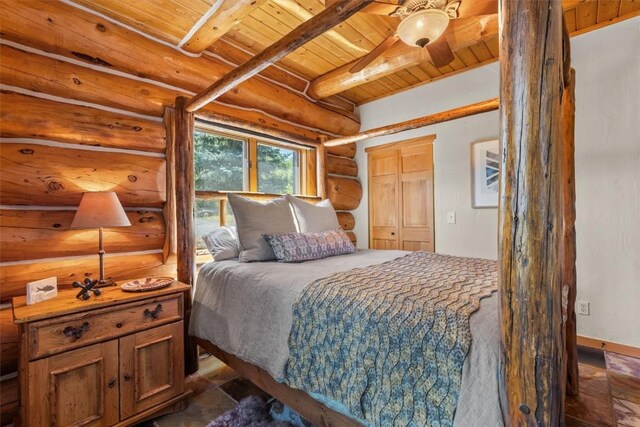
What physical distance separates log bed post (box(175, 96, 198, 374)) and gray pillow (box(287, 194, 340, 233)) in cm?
86

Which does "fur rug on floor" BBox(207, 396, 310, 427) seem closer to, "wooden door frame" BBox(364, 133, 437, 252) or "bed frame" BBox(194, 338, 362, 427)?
"bed frame" BBox(194, 338, 362, 427)

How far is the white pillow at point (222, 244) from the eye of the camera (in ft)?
7.54

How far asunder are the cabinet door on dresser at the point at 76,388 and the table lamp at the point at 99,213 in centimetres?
50

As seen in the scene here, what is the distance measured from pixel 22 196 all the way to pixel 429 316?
2317 mm

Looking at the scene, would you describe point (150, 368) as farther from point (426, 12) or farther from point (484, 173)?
point (484, 173)

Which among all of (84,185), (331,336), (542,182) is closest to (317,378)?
(331,336)

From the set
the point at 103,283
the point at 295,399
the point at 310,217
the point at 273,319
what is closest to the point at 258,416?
the point at 295,399

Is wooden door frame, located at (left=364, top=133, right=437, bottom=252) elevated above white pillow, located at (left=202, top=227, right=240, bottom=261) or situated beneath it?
elevated above

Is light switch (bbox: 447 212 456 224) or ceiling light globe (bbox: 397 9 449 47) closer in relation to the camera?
ceiling light globe (bbox: 397 9 449 47)

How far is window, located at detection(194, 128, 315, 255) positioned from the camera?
8.81 feet

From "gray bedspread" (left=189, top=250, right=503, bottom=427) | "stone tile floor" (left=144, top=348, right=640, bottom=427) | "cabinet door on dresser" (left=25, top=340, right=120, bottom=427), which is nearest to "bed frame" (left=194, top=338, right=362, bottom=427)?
"gray bedspread" (left=189, top=250, right=503, bottom=427)

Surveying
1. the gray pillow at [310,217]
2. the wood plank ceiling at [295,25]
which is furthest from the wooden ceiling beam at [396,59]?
the gray pillow at [310,217]

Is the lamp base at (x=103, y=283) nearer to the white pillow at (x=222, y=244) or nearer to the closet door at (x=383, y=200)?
the white pillow at (x=222, y=244)

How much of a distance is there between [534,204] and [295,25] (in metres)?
2.49
